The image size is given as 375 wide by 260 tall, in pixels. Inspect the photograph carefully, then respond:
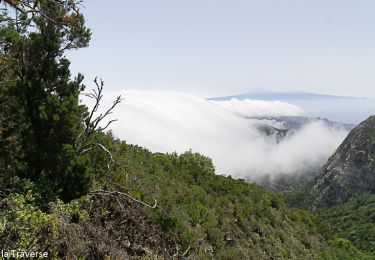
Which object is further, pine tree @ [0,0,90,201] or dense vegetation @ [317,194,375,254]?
dense vegetation @ [317,194,375,254]

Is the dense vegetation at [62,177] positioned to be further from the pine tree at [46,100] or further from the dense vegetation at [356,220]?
the dense vegetation at [356,220]

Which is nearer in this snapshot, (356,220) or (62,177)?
(62,177)

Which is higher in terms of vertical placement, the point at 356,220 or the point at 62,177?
the point at 62,177

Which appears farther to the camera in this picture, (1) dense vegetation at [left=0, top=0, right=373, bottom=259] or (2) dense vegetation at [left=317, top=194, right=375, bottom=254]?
(2) dense vegetation at [left=317, top=194, right=375, bottom=254]

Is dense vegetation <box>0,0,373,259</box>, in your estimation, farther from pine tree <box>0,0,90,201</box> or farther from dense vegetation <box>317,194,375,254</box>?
dense vegetation <box>317,194,375,254</box>

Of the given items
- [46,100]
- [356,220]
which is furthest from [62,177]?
[356,220]

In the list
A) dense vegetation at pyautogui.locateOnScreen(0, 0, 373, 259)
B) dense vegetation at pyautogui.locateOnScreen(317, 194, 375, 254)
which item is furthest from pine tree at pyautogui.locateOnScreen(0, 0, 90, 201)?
dense vegetation at pyautogui.locateOnScreen(317, 194, 375, 254)

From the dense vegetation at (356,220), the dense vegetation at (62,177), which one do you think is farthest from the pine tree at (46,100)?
the dense vegetation at (356,220)

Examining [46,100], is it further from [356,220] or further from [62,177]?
[356,220]

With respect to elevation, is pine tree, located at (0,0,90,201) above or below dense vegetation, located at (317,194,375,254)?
above

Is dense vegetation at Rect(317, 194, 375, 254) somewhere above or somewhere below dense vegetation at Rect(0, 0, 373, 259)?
below

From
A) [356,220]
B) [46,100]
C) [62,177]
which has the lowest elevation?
[356,220]

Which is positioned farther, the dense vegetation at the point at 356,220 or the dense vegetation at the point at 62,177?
the dense vegetation at the point at 356,220

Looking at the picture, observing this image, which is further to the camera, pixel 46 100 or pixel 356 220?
pixel 356 220
